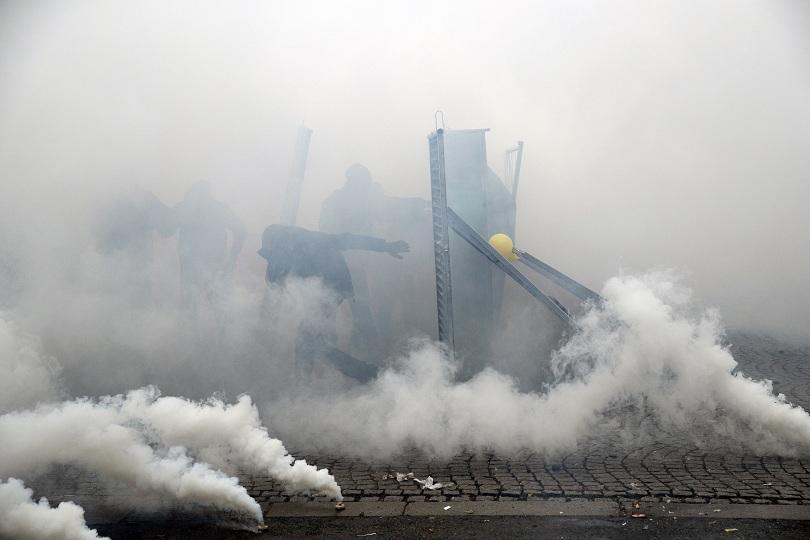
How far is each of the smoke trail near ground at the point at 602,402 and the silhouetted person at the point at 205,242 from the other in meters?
1.68

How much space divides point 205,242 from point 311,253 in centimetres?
106

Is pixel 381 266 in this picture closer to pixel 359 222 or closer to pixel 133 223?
pixel 359 222

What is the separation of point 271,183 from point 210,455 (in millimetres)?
3710

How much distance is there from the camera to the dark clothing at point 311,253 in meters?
6.11

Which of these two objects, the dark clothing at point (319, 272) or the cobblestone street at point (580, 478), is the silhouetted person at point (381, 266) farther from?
the cobblestone street at point (580, 478)

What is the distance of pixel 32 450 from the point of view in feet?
10.6

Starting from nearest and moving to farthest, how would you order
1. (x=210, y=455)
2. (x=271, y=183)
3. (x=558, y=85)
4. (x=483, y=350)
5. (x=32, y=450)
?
(x=32, y=450)
(x=210, y=455)
(x=483, y=350)
(x=271, y=183)
(x=558, y=85)

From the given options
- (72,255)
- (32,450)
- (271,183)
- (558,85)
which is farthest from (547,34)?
(32,450)

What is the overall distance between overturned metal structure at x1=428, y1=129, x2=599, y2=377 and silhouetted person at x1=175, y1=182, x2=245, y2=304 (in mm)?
2136

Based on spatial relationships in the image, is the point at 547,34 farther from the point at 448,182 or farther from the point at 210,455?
the point at 210,455

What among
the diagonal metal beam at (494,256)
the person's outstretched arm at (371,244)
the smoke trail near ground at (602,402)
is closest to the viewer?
the smoke trail near ground at (602,402)

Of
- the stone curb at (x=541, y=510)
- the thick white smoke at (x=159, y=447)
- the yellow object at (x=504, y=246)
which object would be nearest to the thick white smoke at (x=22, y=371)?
the thick white smoke at (x=159, y=447)

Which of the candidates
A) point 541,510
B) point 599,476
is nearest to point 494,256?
Answer: point 599,476

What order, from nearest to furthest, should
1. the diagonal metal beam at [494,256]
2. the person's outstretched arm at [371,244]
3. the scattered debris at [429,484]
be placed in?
the scattered debris at [429,484], the diagonal metal beam at [494,256], the person's outstretched arm at [371,244]
